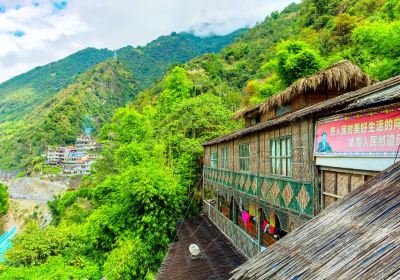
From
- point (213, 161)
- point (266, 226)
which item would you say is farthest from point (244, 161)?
point (213, 161)

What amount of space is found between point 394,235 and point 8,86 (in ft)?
672

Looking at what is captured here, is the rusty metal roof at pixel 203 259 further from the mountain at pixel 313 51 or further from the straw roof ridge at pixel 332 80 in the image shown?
the mountain at pixel 313 51

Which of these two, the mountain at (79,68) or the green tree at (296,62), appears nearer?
the green tree at (296,62)

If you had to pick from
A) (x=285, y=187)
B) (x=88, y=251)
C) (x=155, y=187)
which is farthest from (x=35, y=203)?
(x=285, y=187)

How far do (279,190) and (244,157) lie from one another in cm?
362

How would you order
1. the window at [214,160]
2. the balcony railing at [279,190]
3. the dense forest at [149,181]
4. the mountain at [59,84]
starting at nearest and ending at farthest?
the balcony railing at [279,190] < the dense forest at [149,181] < the window at [214,160] < the mountain at [59,84]

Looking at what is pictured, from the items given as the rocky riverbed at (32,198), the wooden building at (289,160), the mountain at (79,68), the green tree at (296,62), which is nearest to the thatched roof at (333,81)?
the wooden building at (289,160)

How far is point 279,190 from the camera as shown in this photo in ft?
30.0

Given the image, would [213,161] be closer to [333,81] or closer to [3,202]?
[333,81]

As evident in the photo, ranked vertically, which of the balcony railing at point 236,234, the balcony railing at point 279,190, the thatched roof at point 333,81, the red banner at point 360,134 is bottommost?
the balcony railing at point 236,234

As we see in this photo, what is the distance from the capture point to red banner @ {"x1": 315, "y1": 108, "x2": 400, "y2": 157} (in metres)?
5.01

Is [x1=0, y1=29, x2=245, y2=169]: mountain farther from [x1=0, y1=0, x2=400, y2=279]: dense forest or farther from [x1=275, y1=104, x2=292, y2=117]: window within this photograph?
[x1=275, y1=104, x2=292, y2=117]: window

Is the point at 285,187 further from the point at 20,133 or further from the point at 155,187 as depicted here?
the point at 20,133

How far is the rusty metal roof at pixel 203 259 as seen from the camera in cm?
1054
